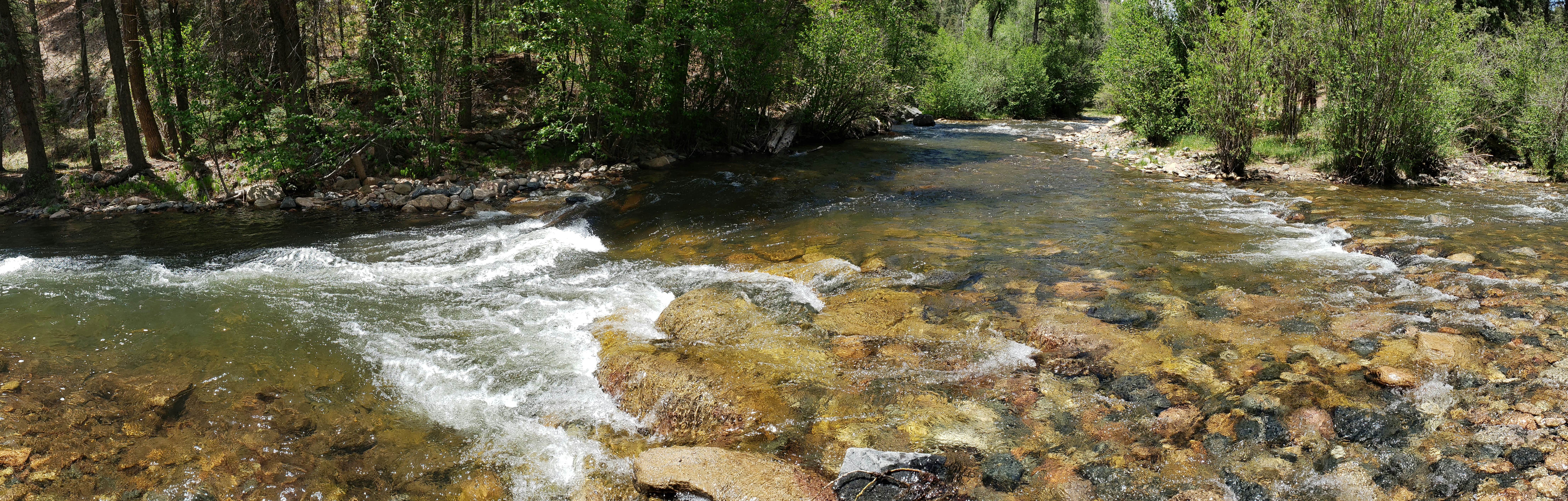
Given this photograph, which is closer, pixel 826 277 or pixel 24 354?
pixel 24 354

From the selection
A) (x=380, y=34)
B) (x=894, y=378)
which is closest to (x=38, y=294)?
(x=380, y=34)

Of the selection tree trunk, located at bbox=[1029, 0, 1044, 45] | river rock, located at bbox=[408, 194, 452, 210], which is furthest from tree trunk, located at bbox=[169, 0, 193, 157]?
tree trunk, located at bbox=[1029, 0, 1044, 45]

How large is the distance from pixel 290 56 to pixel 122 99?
3.60 metres

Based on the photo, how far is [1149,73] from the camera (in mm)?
20719

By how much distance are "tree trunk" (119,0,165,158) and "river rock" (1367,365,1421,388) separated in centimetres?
2071

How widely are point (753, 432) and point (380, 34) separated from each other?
43.7 feet

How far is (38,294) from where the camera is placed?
7.91 meters

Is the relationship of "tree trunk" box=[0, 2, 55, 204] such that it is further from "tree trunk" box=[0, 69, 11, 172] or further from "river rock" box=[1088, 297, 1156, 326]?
"river rock" box=[1088, 297, 1156, 326]

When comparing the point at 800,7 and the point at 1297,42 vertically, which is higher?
the point at 800,7

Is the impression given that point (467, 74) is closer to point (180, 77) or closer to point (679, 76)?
point (679, 76)

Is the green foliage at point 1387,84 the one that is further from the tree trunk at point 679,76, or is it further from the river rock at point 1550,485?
the tree trunk at point 679,76

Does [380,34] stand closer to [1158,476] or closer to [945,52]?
[1158,476]

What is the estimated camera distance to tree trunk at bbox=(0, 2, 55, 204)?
44.9ft

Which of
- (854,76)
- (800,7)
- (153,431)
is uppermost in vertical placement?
(800,7)
